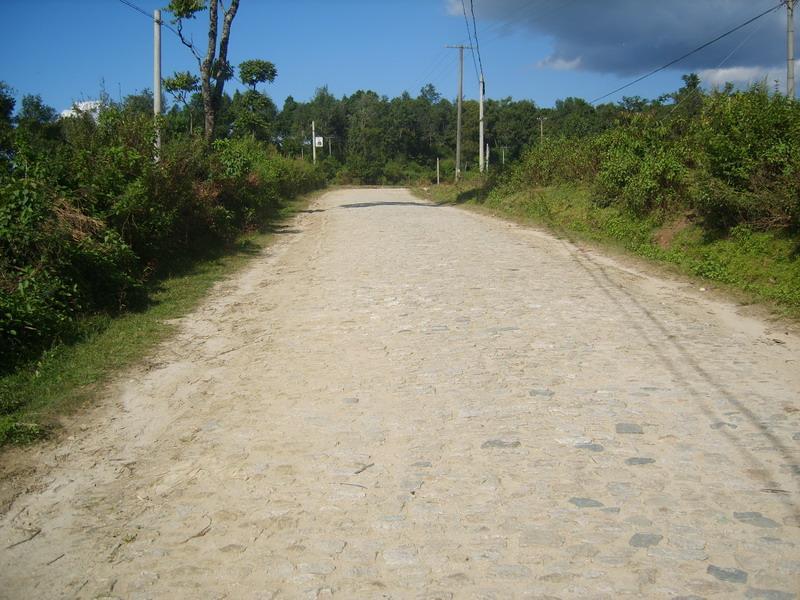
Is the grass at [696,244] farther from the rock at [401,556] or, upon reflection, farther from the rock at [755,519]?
the rock at [401,556]

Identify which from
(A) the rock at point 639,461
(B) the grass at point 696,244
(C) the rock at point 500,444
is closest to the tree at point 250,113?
(B) the grass at point 696,244

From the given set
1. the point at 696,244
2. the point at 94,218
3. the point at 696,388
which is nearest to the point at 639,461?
the point at 696,388

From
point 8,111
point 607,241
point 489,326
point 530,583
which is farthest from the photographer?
point 8,111

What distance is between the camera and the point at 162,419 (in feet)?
18.6

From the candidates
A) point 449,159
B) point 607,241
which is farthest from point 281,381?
point 449,159

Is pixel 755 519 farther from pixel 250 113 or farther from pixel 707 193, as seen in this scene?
pixel 250 113

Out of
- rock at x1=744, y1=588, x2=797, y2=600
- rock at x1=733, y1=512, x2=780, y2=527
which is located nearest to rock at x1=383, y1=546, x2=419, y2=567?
rock at x1=744, y1=588, x2=797, y2=600

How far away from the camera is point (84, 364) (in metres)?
6.86

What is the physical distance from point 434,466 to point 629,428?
153 cm

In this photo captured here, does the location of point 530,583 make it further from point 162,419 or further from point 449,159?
point 449,159

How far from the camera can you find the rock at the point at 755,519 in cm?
368

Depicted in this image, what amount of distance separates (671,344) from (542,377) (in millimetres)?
1897

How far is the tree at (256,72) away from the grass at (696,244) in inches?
403

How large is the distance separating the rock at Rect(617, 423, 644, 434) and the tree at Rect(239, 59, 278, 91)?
22173 millimetres
